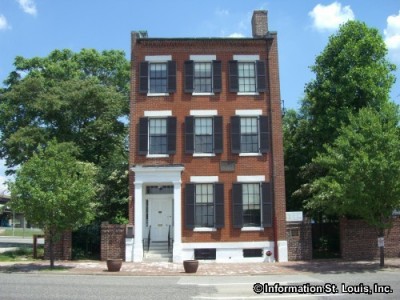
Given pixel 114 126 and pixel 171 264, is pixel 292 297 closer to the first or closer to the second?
pixel 171 264

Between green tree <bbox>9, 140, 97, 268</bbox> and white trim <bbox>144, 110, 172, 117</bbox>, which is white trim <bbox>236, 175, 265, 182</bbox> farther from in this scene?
green tree <bbox>9, 140, 97, 268</bbox>

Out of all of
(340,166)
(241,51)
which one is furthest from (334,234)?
(241,51)

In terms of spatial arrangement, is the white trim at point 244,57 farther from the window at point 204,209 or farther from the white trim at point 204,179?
the window at point 204,209

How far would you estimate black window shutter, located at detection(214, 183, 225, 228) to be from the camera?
23.5m

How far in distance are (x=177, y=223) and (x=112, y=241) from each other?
3283 mm

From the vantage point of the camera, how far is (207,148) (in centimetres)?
2439

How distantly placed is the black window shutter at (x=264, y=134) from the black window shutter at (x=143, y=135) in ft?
19.0

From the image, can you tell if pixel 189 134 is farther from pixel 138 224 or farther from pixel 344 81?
pixel 344 81

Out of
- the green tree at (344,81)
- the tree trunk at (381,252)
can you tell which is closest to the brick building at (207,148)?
the green tree at (344,81)

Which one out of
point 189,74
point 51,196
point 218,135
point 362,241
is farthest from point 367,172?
point 51,196

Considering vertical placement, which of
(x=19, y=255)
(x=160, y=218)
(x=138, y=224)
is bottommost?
(x=19, y=255)

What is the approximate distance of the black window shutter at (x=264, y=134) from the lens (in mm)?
24266

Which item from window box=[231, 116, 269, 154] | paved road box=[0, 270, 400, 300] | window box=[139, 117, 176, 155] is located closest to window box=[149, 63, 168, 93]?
window box=[139, 117, 176, 155]

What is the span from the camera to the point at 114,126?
3028 cm
